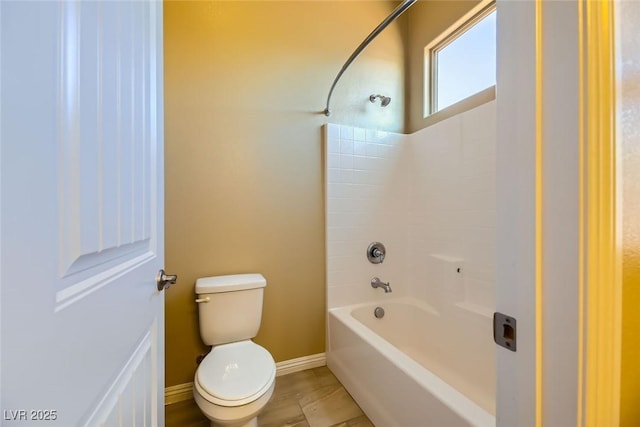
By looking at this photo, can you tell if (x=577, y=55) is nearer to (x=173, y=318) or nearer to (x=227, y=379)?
(x=227, y=379)

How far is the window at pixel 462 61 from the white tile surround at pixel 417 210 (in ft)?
1.04

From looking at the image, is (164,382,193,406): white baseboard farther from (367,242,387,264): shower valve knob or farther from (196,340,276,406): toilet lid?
(367,242,387,264): shower valve knob

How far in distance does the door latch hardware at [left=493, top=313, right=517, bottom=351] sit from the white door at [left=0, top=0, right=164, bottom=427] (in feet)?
2.26

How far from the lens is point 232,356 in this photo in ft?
4.42

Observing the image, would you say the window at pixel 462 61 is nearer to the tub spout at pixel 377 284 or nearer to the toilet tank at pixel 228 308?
the tub spout at pixel 377 284

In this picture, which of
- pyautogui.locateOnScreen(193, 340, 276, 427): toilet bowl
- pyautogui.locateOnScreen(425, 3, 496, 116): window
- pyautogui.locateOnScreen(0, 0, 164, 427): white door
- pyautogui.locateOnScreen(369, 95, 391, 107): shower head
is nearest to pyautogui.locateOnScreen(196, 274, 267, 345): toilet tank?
pyautogui.locateOnScreen(193, 340, 276, 427): toilet bowl

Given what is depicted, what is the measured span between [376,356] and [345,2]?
8.35 ft

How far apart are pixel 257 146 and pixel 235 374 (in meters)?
1.36

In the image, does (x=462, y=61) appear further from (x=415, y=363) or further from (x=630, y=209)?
(x=415, y=363)

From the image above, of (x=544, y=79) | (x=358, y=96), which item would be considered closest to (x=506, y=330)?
(x=544, y=79)

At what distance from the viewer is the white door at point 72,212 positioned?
29cm

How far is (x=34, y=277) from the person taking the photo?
0.31 metres

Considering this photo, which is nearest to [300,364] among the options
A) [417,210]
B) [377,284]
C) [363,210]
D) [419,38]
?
[377,284]

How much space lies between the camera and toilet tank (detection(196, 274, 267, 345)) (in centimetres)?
149
